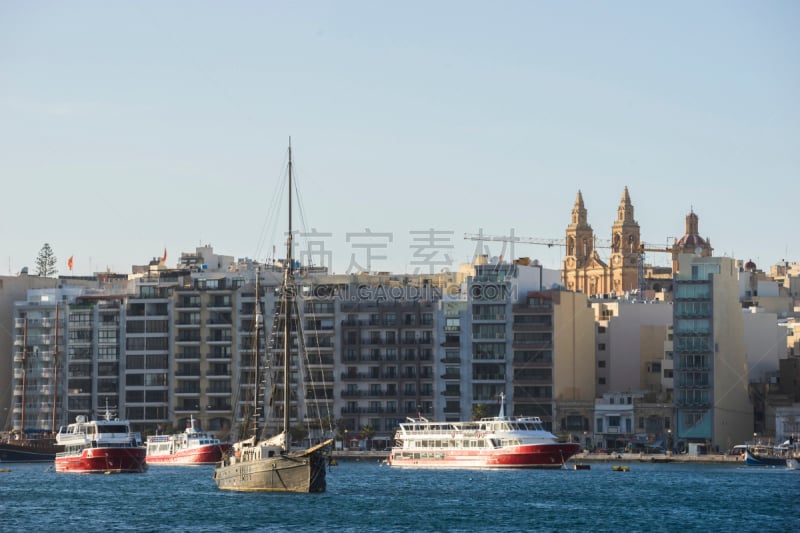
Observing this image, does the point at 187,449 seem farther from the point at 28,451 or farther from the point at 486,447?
the point at 486,447

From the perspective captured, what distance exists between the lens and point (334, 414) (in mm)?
198500

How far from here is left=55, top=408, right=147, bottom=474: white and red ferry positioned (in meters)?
157

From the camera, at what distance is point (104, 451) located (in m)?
156

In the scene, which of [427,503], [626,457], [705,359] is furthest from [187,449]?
[427,503]

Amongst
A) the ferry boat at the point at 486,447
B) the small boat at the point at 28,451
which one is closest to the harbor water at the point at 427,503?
the ferry boat at the point at 486,447

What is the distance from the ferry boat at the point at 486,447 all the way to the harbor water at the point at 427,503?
3176mm

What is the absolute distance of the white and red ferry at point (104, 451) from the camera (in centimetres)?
15675

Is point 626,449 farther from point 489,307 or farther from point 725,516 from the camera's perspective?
point 725,516

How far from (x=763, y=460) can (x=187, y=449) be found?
55.9 metres

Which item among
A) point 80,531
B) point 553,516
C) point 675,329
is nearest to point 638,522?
point 553,516

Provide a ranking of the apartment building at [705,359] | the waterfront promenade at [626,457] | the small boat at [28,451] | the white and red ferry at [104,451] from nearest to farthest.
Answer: the white and red ferry at [104,451]
the waterfront promenade at [626,457]
the apartment building at [705,359]
the small boat at [28,451]

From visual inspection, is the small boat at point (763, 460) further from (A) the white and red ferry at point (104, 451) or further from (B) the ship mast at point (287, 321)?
(B) the ship mast at point (287, 321)

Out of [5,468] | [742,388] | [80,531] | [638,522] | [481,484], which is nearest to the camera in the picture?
[80,531]

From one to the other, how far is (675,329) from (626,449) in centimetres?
1474
